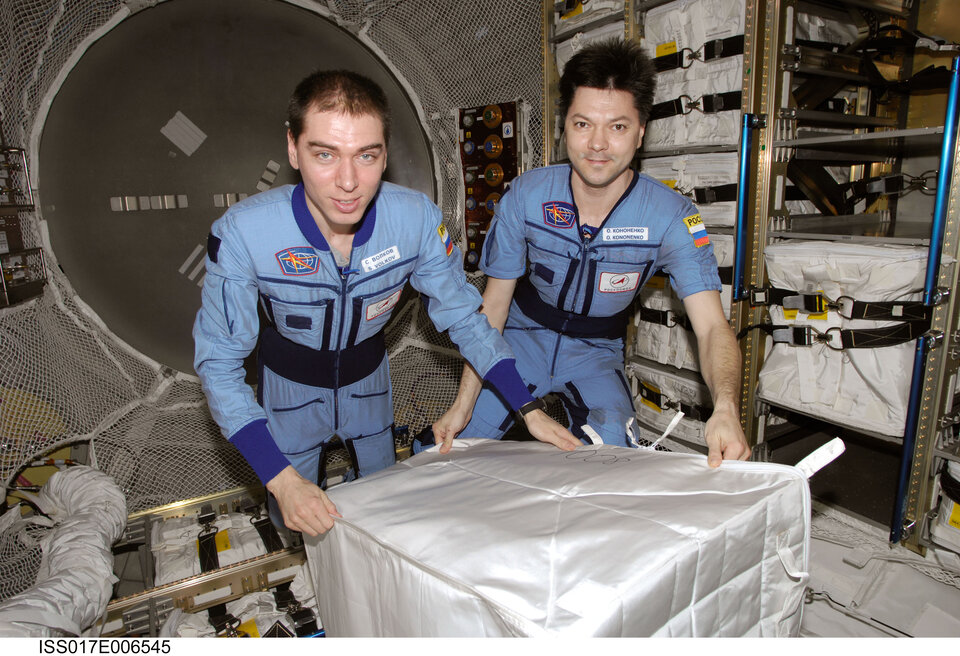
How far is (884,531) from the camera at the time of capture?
2602 mm

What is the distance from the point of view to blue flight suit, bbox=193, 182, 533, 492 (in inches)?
67.7

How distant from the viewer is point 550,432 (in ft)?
5.68

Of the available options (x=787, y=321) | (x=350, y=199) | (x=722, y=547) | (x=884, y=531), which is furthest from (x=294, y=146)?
(x=884, y=531)

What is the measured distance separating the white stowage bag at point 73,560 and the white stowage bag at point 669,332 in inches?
103

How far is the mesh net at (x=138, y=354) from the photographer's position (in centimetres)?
247

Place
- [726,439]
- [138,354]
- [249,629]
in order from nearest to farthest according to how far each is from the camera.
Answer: [726,439], [249,629], [138,354]

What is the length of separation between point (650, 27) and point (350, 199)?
2.03 m

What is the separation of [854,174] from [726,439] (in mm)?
2741

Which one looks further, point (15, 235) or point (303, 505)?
point (15, 235)

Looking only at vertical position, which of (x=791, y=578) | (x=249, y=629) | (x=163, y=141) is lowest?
(x=249, y=629)


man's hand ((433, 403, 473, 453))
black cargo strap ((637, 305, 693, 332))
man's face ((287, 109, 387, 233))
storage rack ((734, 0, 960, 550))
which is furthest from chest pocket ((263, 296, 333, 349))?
storage rack ((734, 0, 960, 550))

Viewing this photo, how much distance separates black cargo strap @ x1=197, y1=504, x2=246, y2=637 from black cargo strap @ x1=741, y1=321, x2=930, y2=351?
8.38 ft

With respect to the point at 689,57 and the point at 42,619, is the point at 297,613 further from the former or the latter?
the point at 689,57

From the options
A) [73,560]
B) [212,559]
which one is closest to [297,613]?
[212,559]
